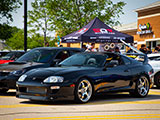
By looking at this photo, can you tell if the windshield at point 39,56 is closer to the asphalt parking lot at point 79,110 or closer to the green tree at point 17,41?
the asphalt parking lot at point 79,110

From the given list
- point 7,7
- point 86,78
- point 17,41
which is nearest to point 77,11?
point 7,7

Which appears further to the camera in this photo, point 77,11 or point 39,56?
point 77,11

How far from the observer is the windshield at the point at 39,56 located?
37.9 feet

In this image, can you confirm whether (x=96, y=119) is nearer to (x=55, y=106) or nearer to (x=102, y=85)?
(x=55, y=106)

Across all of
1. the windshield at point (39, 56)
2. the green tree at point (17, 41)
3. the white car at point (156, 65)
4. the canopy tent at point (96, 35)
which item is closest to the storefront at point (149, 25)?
the canopy tent at point (96, 35)

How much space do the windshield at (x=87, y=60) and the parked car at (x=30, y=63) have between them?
1269 millimetres

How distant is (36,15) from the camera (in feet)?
152

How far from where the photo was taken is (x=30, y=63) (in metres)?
11.3

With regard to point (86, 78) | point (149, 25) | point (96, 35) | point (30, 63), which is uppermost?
point (149, 25)

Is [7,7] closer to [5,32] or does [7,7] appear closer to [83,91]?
[5,32]

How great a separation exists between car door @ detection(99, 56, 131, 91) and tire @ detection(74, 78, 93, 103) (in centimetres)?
58

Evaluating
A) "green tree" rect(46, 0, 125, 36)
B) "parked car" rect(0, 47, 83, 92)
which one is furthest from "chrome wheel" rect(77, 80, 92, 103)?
"green tree" rect(46, 0, 125, 36)

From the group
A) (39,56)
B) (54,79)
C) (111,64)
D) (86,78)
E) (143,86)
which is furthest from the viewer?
(39,56)

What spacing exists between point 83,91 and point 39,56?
11.0ft
